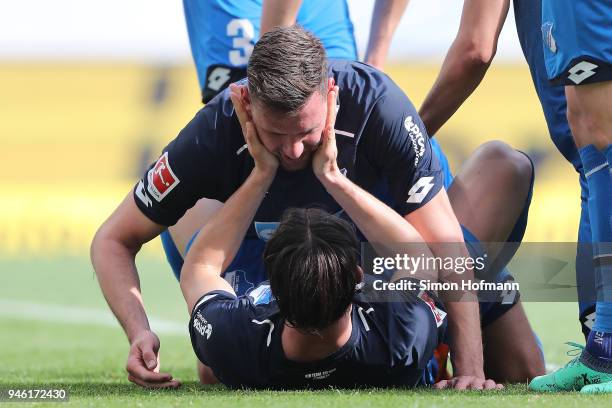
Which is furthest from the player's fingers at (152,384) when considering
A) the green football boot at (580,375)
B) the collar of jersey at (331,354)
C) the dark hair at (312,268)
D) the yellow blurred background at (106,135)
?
the yellow blurred background at (106,135)

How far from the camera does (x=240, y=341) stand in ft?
11.7

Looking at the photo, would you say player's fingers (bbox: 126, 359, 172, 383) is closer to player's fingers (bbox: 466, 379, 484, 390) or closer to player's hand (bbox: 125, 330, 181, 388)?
player's hand (bbox: 125, 330, 181, 388)

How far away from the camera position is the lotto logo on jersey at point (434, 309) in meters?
3.71

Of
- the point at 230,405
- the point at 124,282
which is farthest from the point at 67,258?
the point at 230,405

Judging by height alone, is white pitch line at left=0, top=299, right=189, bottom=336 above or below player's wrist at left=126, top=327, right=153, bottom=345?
below

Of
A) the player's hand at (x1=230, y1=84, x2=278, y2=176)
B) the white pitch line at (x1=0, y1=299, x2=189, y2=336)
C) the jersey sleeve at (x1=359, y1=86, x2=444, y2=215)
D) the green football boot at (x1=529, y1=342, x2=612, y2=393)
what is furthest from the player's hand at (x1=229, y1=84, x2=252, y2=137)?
the white pitch line at (x1=0, y1=299, x2=189, y2=336)

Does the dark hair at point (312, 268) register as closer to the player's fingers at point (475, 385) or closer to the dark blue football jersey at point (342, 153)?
the player's fingers at point (475, 385)

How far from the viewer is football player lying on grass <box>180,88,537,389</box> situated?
10.9ft

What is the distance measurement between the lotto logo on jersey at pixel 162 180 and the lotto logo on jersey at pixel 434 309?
3.33ft

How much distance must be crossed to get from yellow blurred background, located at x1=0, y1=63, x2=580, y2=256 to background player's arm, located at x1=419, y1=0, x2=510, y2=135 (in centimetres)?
1080

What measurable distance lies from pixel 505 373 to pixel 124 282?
5.31ft

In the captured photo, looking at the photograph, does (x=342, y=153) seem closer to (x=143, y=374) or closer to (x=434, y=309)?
(x=434, y=309)

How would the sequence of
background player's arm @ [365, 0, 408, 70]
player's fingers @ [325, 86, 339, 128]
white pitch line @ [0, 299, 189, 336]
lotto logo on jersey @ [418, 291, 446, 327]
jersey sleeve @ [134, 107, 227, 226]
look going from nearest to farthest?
lotto logo on jersey @ [418, 291, 446, 327], player's fingers @ [325, 86, 339, 128], jersey sleeve @ [134, 107, 227, 226], background player's arm @ [365, 0, 408, 70], white pitch line @ [0, 299, 189, 336]

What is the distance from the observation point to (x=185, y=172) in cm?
409
